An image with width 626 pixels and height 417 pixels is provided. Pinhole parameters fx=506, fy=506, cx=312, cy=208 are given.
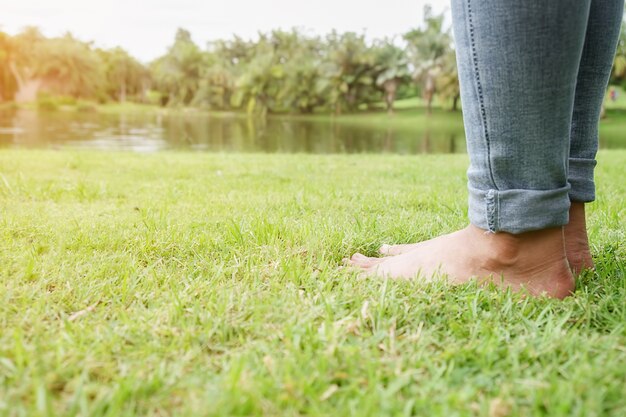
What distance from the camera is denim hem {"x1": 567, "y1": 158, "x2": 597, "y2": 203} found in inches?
41.0

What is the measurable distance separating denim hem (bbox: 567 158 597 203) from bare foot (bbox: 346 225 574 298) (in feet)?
0.61

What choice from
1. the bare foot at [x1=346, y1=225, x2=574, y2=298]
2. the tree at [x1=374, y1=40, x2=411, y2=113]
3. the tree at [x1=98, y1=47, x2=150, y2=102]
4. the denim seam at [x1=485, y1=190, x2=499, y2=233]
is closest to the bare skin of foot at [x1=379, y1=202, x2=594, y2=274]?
the bare foot at [x1=346, y1=225, x2=574, y2=298]

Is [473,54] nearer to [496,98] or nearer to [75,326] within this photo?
[496,98]

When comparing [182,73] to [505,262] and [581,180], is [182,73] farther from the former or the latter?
[505,262]

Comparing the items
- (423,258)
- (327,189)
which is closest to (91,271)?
(423,258)

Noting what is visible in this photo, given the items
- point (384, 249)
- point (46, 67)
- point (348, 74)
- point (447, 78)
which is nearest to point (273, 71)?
point (348, 74)

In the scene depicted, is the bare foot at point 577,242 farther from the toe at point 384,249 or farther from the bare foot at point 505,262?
the toe at point 384,249

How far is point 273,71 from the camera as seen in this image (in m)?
33.8

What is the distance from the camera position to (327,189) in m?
2.35

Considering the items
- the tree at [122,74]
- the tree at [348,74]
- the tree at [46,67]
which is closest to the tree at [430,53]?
the tree at [348,74]

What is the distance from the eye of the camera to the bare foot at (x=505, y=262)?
900 millimetres

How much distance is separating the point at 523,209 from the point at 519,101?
0.18m

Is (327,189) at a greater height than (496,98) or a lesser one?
lesser

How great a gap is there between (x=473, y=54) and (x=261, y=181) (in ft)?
6.40
